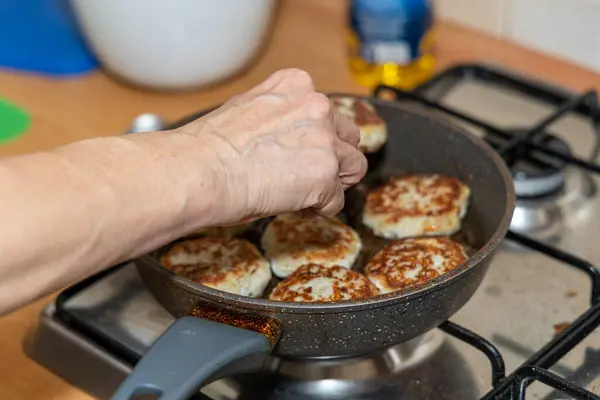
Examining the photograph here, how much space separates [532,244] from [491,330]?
0.10 metres

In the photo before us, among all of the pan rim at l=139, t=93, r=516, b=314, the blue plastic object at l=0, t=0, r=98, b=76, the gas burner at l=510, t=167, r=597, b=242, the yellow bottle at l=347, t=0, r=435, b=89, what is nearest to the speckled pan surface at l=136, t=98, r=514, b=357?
the pan rim at l=139, t=93, r=516, b=314

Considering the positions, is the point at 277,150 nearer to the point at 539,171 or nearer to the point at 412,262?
the point at 412,262

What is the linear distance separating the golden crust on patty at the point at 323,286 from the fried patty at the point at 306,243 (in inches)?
1.2

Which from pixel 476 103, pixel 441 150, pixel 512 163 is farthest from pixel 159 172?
pixel 476 103

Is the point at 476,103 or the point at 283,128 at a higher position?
the point at 283,128

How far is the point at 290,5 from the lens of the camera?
1562 mm

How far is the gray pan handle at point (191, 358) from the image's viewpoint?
0.66 metres

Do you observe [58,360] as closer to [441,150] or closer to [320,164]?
[320,164]

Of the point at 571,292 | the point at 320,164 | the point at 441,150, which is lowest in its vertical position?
the point at 571,292

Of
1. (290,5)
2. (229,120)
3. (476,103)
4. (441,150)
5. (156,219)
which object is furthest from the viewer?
(290,5)

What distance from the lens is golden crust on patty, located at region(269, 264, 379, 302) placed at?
33.9 inches

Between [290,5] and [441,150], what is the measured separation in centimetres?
61

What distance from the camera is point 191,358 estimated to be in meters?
0.68

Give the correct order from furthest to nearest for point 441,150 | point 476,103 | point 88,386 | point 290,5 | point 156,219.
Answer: point 290,5 < point 476,103 < point 441,150 < point 88,386 < point 156,219
